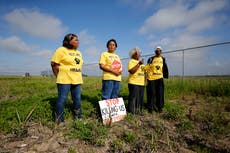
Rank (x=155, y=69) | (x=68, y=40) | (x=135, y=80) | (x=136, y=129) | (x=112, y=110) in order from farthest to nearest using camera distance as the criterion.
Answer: (x=155, y=69)
(x=135, y=80)
(x=112, y=110)
(x=68, y=40)
(x=136, y=129)

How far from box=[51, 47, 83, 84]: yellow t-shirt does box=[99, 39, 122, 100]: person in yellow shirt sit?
2.26 ft

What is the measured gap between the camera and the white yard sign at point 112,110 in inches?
166

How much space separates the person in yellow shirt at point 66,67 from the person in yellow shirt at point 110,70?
2.03 feet

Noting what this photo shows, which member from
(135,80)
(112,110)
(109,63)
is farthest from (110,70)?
(112,110)

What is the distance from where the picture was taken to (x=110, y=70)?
175 inches

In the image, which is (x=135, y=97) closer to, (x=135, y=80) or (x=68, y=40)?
(x=135, y=80)

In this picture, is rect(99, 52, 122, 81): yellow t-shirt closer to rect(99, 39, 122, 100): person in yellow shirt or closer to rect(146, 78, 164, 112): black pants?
rect(99, 39, 122, 100): person in yellow shirt

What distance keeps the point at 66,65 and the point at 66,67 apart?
0.04 metres

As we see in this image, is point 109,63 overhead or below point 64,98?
overhead

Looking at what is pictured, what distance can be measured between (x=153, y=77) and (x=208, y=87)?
12.2 ft

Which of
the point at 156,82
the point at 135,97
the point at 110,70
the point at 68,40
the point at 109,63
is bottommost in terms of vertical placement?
the point at 135,97

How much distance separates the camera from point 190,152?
296 cm

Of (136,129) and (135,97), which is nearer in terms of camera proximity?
(136,129)

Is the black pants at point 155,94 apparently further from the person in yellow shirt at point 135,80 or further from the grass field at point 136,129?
the person in yellow shirt at point 135,80
